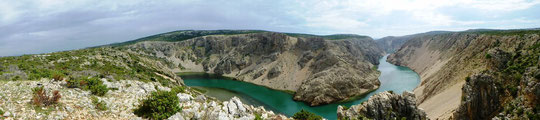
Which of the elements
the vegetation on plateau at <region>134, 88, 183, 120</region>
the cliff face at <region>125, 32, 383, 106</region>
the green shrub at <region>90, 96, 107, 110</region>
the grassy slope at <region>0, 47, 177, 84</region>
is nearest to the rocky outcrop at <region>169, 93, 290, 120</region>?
the vegetation on plateau at <region>134, 88, 183, 120</region>

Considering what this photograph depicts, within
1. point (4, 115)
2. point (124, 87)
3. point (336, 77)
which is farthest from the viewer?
point (336, 77)

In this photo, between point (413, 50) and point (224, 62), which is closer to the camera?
point (224, 62)

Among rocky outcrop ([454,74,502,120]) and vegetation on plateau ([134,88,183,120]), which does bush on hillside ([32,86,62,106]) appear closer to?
vegetation on plateau ([134,88,183,120])

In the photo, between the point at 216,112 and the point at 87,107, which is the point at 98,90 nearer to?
the point at 87,107

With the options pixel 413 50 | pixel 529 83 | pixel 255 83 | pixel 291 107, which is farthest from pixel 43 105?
pixel 413 50

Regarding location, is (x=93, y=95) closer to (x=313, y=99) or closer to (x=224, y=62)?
(x=313, y=99)

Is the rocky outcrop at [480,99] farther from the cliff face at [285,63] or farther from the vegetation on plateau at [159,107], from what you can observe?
the cliff face at [285,63]

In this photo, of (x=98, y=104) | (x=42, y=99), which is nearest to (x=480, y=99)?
(x=98, y=104)
